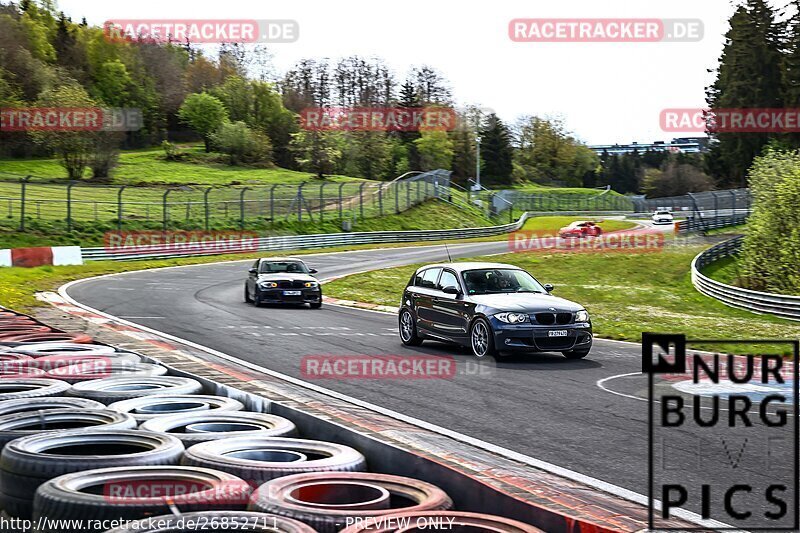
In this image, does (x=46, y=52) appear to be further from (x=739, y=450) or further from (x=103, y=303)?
(x=739, y=450)

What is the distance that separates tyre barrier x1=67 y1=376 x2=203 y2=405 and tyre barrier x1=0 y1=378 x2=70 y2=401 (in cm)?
11

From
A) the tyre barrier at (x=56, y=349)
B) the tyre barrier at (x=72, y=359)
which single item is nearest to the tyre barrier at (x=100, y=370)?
the tyre barrier at (x=72, y=359)

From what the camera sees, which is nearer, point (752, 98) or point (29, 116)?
point (29, 116)

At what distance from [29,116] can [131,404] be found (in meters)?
83.5

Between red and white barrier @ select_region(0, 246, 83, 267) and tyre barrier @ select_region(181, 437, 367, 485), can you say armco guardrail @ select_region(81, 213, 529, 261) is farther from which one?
tyre barrier @ select_region(181, 437, 367, 485)

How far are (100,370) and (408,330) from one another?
8.24 m

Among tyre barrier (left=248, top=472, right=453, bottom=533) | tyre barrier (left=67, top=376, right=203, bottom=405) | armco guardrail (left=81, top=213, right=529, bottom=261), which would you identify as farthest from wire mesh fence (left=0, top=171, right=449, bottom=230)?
tyre barrier (left=248, top=472, right=453, bottom=533)

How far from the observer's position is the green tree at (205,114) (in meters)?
112

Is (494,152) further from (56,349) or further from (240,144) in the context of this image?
(56,349)

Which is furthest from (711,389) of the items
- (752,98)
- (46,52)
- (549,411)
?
(46,52)

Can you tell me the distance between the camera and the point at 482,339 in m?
14.9

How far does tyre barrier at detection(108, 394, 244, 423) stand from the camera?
24.0 ft

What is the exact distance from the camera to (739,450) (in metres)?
8.16

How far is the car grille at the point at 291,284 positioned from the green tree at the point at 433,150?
90.0 m
